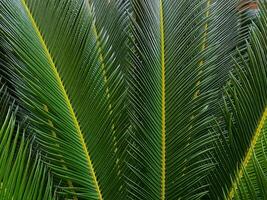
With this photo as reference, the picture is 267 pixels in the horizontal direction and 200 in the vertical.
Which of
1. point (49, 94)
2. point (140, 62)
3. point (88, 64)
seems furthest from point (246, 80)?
point (49, 94)

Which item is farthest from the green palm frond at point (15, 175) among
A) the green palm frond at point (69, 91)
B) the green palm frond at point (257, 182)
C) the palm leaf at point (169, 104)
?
the green palm frond at point (257, 182)

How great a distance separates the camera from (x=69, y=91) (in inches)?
54.3

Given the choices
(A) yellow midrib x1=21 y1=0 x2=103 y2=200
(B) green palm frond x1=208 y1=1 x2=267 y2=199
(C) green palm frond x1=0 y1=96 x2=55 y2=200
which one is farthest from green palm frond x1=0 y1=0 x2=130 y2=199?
(B) green palm frond x1=208 y1=1 x2=267 y2=199

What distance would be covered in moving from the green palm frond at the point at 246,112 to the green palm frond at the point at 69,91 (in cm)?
36

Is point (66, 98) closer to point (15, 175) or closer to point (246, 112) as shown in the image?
point (15, 175)

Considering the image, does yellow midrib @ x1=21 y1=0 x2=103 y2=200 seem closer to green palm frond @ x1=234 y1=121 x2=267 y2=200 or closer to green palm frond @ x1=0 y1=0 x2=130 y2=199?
green palm frond @ x1=0 y1=0 x2=130 y2=199

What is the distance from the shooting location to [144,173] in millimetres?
1492

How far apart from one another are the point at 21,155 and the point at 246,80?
29.7 inches

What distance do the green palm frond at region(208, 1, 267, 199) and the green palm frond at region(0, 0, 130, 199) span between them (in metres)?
0.36

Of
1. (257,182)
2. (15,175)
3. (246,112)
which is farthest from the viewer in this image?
(246,112)

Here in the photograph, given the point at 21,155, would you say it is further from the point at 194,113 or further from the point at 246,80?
the point at 246,80

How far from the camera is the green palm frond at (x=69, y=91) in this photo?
133 centimetres

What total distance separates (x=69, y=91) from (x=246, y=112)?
58 centimetres

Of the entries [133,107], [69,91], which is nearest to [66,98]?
[69,91]
